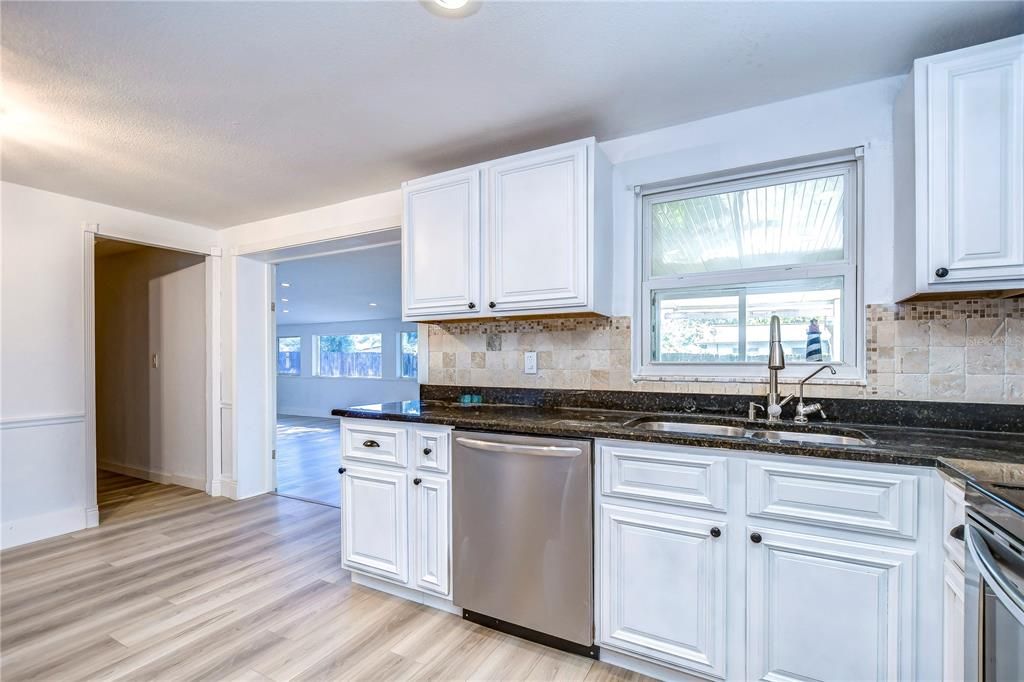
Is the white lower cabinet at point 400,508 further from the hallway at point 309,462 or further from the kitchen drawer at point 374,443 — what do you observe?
the hallway at point 309,462

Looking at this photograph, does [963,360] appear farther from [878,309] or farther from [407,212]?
[407,212]

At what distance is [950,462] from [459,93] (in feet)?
6.87

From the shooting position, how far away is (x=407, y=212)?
2631mm

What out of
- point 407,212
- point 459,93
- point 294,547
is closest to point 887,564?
point 459,93

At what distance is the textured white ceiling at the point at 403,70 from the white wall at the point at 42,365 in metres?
0.60

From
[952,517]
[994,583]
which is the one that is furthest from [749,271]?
[994,583]

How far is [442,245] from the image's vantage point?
2523 millimetres

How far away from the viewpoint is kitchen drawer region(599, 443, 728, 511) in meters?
1.64

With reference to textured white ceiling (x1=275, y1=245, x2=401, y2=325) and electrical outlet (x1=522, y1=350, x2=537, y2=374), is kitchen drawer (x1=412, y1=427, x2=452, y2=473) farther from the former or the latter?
textured white ceiling (x1=275, y1=245, x2=401, y2=325)

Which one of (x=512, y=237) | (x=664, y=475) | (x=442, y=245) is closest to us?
(x=664, y=475)

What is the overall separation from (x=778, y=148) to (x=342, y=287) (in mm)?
5848

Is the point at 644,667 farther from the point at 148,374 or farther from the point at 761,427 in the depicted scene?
the point at 148,374

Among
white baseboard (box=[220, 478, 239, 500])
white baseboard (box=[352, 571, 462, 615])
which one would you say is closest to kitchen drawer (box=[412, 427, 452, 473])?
white baseboard (box=[352, 571, 462, 615])

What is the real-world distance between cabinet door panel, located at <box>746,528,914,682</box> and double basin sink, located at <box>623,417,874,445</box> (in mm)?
347
